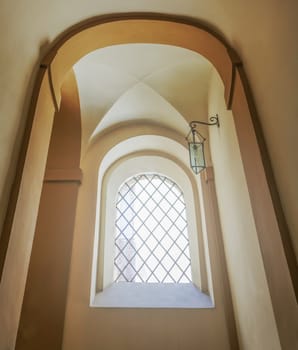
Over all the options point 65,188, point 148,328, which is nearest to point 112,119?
point 65,188

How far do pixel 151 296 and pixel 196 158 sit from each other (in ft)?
5.62

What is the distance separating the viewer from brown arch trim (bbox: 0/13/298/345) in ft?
5.61

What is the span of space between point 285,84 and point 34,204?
5.98 feet

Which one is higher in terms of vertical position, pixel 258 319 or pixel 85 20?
pixel 85 20

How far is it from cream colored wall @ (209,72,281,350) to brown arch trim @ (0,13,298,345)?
0.97 feet

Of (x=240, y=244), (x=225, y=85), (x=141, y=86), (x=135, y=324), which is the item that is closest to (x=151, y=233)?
(x=135, y=324)

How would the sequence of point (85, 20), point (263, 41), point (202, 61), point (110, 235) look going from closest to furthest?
point (263, 41)
point (85, 20)
point (202, 61)
point (110, 235)

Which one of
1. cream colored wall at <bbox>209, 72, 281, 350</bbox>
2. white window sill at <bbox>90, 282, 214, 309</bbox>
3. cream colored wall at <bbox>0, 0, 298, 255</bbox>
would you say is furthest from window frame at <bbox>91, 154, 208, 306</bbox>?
cream colored wall at <bbox>0, 0, 298, 255</bbox>

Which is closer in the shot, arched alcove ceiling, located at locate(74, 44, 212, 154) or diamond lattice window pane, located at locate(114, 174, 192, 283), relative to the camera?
arched alcove ceiling, located at locate(74, 44, 212, 154)

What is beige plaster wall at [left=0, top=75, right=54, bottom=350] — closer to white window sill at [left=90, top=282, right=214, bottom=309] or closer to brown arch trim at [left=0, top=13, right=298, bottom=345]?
brown arch trim at [left=0, top=13, right=298, bottom=345]

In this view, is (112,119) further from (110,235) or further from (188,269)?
(188,269)

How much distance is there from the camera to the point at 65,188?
158 inches

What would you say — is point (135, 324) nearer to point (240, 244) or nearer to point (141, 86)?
point (240, 244)

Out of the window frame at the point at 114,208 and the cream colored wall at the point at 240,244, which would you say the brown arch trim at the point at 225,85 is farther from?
the window frame at the point at 114,208
